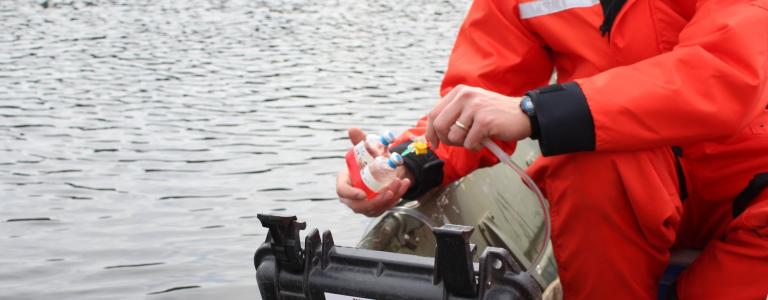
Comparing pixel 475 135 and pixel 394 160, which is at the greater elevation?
pixel 475 135

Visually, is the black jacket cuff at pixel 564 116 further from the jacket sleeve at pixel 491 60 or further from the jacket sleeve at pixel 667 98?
the jacket sleeve at pixel 491 60

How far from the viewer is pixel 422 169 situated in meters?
2.78

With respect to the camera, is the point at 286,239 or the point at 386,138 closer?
the point at 286,239

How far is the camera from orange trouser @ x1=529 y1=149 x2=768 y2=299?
2.37 m

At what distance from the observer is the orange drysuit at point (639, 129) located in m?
2.26

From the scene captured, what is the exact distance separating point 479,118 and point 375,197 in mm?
519

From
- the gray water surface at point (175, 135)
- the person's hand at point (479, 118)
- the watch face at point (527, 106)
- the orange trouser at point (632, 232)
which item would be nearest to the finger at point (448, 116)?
the person's hand at point (479, 118)

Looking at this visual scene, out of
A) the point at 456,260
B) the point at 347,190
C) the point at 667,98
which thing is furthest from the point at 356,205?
the point at 667,98

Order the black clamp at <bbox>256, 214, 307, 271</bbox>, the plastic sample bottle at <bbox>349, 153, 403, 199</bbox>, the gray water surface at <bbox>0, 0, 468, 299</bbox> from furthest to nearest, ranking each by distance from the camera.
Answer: the gray water surface at <bbox>0, 0, 468, 299</bbox>, the plastic sample bottle at <bbox>349, 153, 403, 199</bbox>, the black clamp at <bbox>256, 214, 307, 271</bbox>

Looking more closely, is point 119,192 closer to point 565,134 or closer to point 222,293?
point 222,293

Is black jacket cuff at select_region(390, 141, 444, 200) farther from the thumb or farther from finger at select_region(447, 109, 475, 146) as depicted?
finger at select_region(447, 109, 475, 146)

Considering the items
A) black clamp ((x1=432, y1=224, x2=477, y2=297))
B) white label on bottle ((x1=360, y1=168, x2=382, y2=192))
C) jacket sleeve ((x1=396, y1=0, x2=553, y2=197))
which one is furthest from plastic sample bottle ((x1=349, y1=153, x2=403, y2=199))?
black clamp ((x1=432, y1=224, x2=477, y2=297))

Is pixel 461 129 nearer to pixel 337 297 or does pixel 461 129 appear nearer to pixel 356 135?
pixel 337 297

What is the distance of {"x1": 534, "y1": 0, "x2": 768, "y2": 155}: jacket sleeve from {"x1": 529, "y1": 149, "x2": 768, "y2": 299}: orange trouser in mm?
103
